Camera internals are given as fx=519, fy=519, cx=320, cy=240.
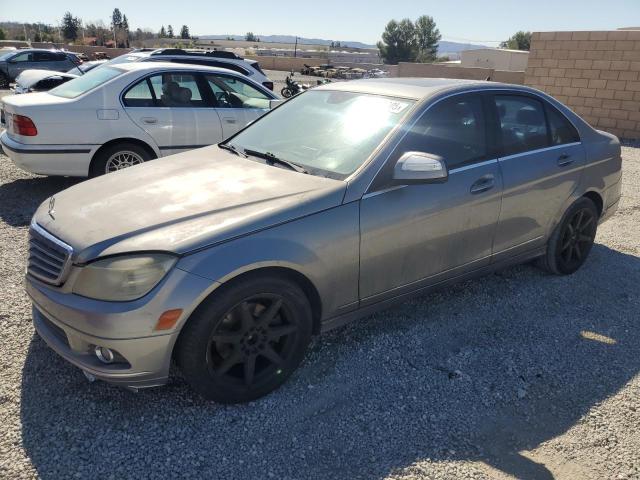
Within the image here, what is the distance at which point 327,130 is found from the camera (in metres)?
3.54

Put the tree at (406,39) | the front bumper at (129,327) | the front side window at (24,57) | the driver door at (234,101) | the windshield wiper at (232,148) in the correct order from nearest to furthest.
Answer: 1. the front bumper at (129,327)
2. the windshield wiper at (232,148)
3. the driver door at (234,101)
4. the front side window at (24,57)
5. the tree at (406,39)

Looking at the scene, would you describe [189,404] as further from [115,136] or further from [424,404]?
[115,136]

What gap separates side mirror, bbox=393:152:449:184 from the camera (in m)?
3.01

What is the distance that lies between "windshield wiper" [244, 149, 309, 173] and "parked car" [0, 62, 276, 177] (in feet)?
9.96

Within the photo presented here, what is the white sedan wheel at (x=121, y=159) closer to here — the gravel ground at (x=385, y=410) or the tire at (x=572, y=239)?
the gravel ground at (x=385, y=410)

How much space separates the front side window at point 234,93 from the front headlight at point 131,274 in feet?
15.5

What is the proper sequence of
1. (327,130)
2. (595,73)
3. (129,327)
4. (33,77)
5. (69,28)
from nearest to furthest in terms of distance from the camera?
(129,327)
(327,130)
(33,77)
(595,73)
(69,28)

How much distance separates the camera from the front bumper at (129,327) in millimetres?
2416

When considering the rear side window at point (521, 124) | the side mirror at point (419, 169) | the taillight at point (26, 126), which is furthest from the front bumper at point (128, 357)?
the taillight at point (26, 126)

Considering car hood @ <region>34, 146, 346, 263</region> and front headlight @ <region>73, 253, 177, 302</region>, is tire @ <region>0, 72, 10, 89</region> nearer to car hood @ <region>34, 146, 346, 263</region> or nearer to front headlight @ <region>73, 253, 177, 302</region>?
car hood @ <region>34, 146, 346, 263</region>

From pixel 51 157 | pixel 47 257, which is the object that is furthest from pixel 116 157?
pixel 47 257

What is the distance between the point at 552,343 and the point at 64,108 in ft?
18.0

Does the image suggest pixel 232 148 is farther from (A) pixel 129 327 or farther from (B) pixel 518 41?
(B) pixel 518 41

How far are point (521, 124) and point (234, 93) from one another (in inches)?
167
